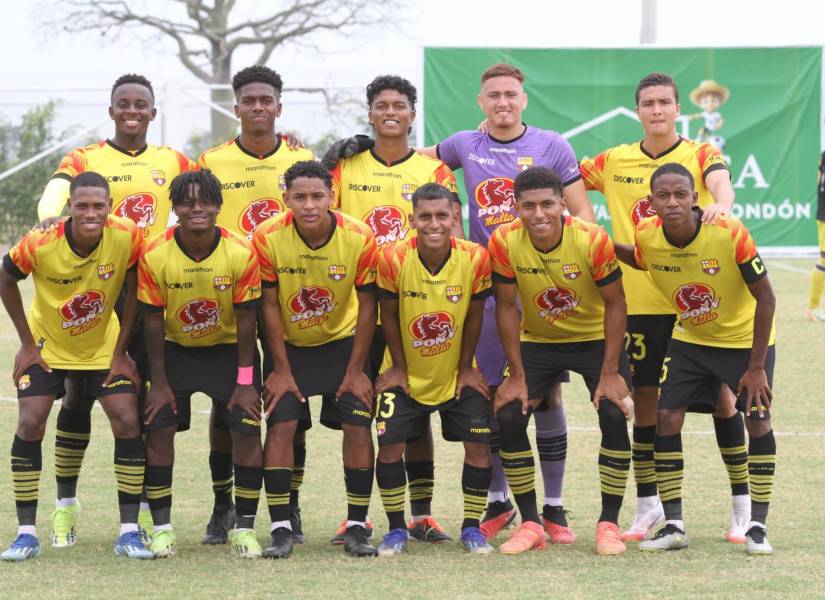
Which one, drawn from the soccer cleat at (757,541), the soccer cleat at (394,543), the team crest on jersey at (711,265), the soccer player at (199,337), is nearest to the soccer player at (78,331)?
the soccer player at (199,337)

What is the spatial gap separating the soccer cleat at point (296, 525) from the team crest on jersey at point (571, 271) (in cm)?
172

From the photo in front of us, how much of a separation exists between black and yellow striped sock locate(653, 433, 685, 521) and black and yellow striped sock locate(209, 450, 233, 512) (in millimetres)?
2053

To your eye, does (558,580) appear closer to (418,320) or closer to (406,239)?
(418,320)

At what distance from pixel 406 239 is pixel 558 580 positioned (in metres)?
1.74

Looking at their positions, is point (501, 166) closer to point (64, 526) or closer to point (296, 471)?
point (296, 471)

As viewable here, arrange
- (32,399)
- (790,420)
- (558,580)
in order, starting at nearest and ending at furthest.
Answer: (558,580), (32,399), (790,420)

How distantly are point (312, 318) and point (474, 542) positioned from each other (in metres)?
1.25

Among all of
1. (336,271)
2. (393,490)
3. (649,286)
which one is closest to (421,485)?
(393,490)

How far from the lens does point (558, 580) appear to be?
5238 mm

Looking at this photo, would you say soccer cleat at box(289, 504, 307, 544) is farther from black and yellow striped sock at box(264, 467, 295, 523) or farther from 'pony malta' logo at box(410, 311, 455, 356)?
'pony malta' logo at box(410, 311, 455, 356)

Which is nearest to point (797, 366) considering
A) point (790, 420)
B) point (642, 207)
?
point (790, 420)

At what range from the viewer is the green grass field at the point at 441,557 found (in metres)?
5.09

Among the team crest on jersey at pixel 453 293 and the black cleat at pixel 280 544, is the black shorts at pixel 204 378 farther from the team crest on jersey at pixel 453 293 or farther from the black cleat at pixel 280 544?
the team crest on jersey at pixel 453 293

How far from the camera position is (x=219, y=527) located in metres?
6.13
